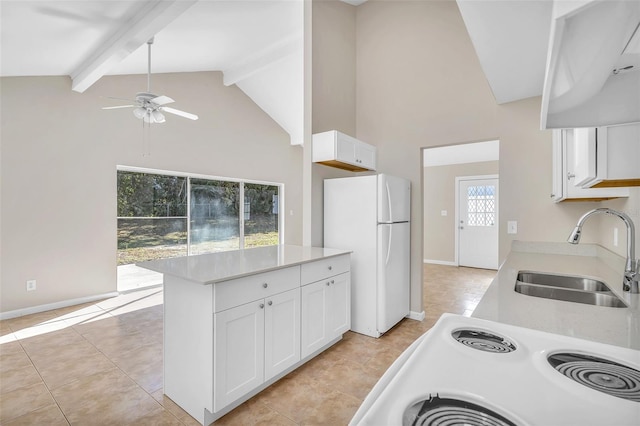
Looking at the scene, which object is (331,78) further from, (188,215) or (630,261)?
(188,215)

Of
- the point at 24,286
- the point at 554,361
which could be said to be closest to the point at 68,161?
the point at 24,286

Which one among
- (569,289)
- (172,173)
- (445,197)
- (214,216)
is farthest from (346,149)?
(445,197)

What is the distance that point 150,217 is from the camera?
16.1ft

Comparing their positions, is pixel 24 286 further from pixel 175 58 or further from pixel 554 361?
pixel 554 361

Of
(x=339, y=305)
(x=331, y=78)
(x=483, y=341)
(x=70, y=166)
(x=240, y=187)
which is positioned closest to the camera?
(x=483, y=341)

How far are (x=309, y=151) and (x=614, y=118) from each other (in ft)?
8.55

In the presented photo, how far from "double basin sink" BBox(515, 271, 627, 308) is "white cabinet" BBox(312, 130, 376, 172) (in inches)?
72.9

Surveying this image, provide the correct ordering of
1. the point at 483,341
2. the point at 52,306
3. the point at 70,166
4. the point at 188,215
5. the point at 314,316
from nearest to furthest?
the point at 483,341 → the point at 314,316 → the point at 52,306 → the point at 70,166 → the point at 188,215

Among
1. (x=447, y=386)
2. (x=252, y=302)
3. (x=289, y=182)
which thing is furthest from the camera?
(x=289, y=182)

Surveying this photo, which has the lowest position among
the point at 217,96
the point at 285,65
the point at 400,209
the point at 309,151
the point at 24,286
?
the point at 24,286

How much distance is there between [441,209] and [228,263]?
6038 millimetres

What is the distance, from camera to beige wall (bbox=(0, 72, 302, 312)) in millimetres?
3619

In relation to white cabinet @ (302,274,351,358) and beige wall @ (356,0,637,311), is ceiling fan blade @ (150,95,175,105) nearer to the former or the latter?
beige wall @ (356,0,637,311)

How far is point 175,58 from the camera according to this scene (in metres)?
4.43
